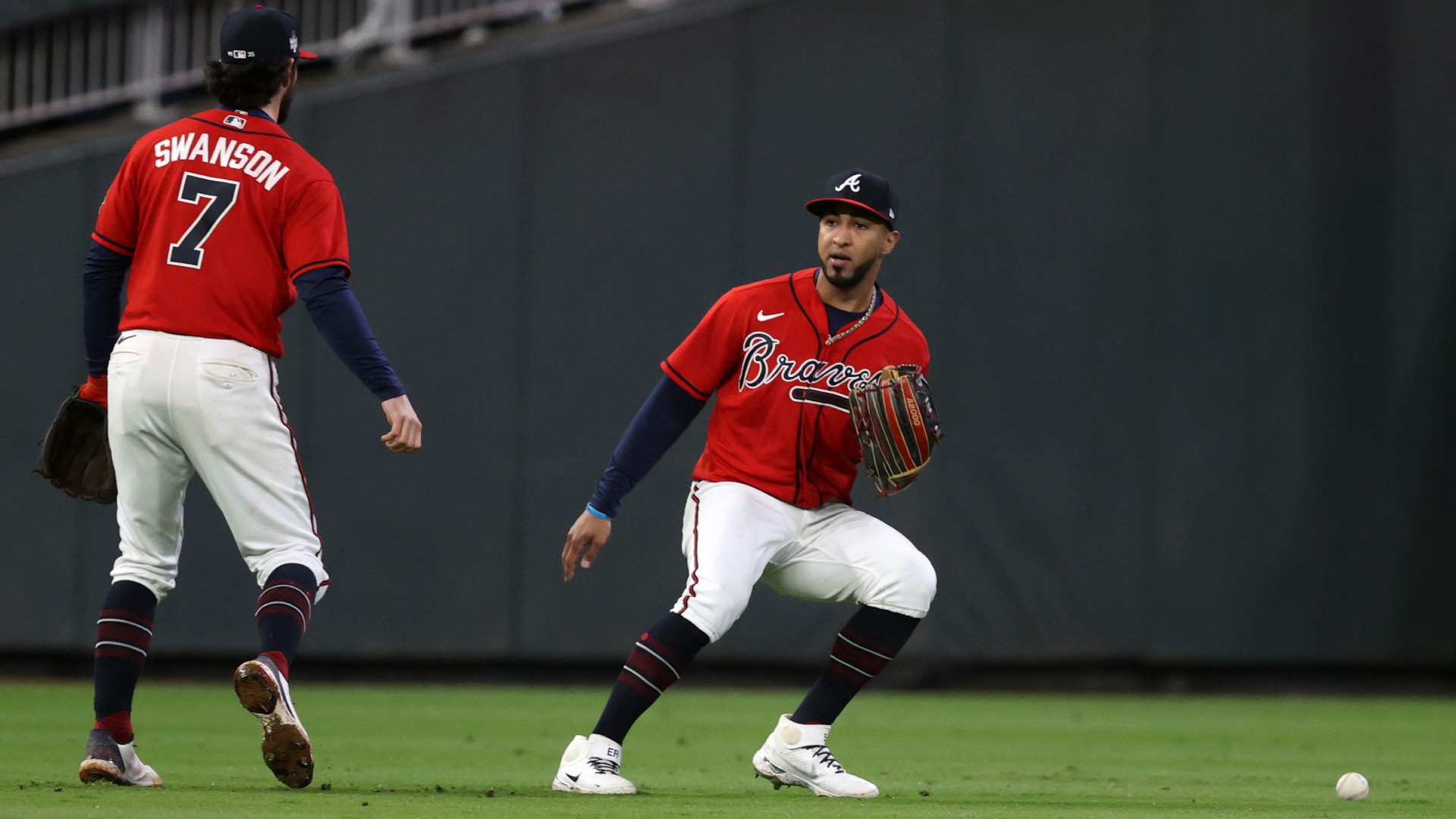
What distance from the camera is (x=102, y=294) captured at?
441 centimetres

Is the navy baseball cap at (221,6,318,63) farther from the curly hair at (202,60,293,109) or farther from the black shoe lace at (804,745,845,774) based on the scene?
the black shoe lace at (804,745,845,774)

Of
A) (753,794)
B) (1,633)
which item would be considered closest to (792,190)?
(1,633)

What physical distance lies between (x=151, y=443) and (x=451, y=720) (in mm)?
4190

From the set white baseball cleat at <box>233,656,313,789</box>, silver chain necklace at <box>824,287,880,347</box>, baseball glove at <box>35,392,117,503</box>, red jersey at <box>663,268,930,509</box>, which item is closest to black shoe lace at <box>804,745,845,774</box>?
red jersey at <box>663,268,930,509</box>

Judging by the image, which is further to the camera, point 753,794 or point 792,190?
point 792,190

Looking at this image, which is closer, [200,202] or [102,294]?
[200,202]

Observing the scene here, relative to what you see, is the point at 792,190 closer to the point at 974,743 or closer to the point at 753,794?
the point at 974,743

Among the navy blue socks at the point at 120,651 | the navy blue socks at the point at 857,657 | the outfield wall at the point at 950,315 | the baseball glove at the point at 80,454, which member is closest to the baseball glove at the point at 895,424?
the navy blue socks at the point at 857,657

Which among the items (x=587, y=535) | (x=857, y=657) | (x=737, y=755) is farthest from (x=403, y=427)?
(x=737, y=755)

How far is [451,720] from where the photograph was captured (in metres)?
8.17

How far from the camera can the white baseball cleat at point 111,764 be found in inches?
168

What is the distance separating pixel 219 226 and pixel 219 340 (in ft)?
1.02

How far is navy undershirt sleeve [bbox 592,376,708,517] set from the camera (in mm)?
4680

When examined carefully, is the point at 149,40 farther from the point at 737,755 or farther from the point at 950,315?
the point at 737,755
